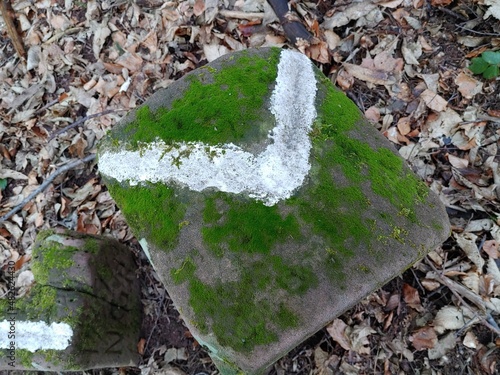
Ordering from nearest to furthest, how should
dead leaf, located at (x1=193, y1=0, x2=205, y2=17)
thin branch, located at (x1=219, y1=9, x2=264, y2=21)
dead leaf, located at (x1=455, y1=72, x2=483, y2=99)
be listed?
dead leaf, located at (x1=455, y1=72, x2=483, y2=99) → thin branch, located at (x1=219, y1=9, x2=264, y2=21) → dead leaf, located at (x1=193, y1=0, x2=205, y2=17)

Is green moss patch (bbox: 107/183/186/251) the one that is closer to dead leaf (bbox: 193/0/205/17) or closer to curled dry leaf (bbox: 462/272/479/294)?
curled dry leaf (bbox: 462/272/479/294)

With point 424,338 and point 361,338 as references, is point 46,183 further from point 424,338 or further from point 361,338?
point 424,338

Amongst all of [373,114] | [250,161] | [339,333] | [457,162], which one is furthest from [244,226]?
[457,162]

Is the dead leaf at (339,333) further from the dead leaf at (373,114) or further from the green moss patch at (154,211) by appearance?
the dead leaf at (373,114)

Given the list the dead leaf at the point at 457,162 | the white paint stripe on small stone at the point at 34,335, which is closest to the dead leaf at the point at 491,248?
the dead leaf at the point at 457,162

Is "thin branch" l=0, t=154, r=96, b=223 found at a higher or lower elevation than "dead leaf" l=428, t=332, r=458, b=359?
higher

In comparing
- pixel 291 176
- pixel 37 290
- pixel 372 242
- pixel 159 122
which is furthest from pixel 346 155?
pixel 37 290

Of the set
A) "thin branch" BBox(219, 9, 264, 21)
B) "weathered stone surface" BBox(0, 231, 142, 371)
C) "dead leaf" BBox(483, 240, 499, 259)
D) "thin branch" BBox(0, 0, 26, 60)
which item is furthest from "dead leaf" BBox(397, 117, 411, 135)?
"thin branch" BBox(0, 0, 26, 60)
